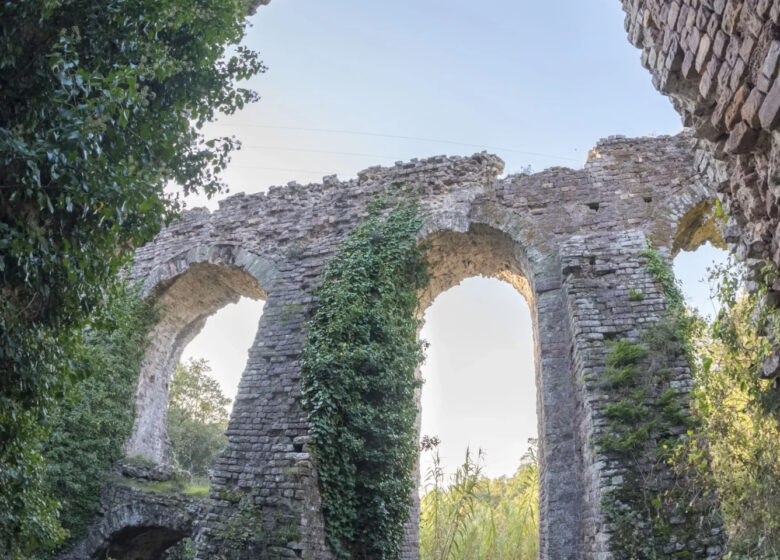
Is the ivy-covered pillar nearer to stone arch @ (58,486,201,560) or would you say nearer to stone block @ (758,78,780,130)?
stone block @ (758,78,780,130)

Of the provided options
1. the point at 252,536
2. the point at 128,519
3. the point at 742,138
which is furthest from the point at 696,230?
the point at 128,519

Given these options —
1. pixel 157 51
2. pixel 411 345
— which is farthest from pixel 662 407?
pixel 157 51

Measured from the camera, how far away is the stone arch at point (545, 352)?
7.20 metres

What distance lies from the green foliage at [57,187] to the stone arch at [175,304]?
5.56 m

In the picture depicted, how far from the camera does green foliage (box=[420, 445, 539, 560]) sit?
8.74m

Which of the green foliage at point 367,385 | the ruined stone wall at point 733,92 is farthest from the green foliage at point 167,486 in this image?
the ruined stone wall at point 733,92

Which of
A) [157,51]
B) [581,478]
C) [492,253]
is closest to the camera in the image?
[157,51]

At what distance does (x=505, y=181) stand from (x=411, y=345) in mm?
3233

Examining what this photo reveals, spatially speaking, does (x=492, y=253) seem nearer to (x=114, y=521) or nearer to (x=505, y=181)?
(x=505, y=181)

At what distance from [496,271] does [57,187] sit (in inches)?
313

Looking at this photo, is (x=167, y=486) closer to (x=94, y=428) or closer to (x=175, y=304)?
(x=94, y=428)

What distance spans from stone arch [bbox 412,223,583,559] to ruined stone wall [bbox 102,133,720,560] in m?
0.02

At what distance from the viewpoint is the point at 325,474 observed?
24.6 ft

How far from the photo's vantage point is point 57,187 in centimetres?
424
